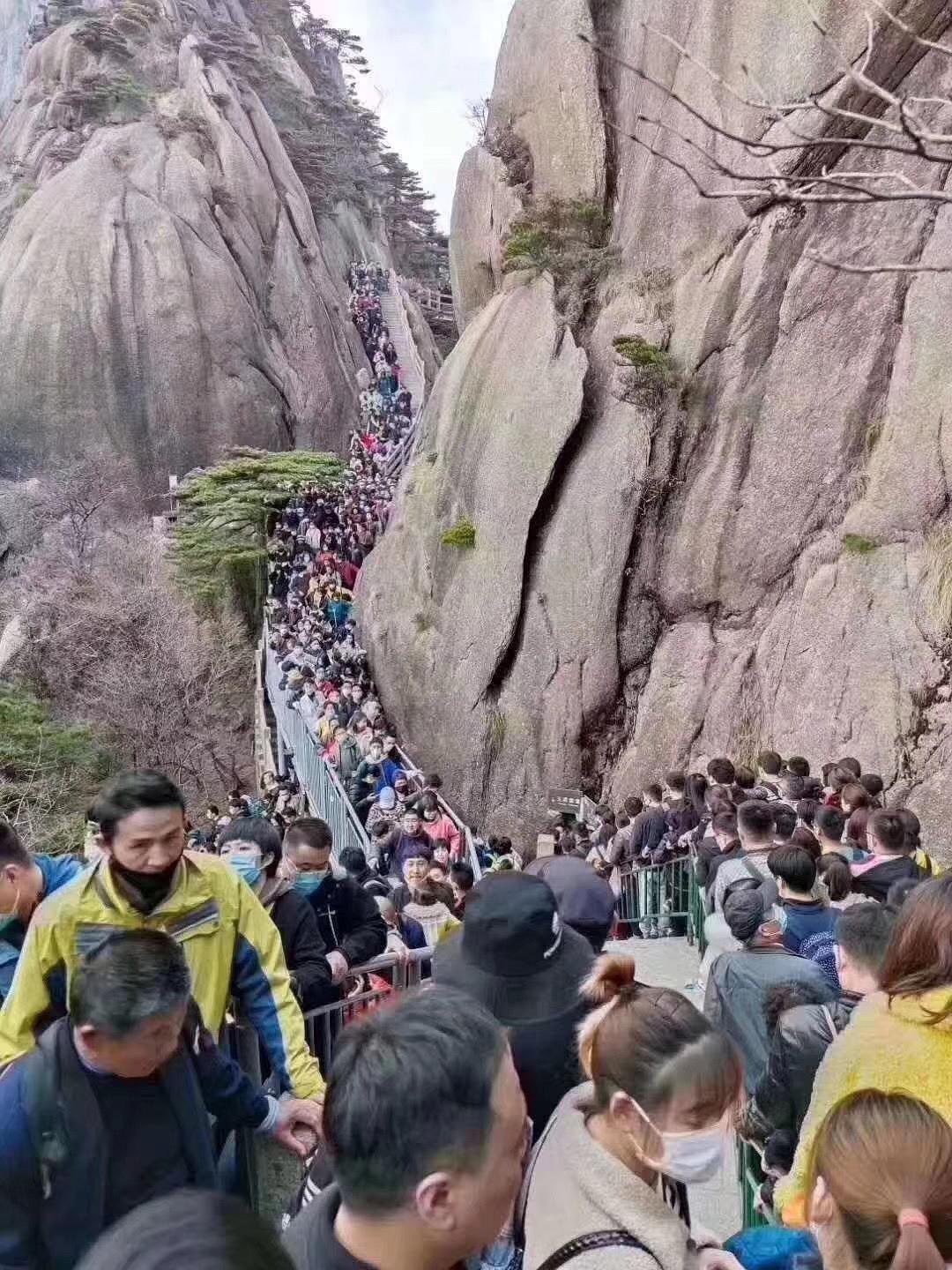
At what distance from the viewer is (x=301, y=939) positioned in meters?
3.78

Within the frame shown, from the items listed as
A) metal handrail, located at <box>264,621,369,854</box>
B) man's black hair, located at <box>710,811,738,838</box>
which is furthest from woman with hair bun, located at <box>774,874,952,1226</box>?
metal handrail, located at <box>264,621,369,854</box>

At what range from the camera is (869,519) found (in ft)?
37.6

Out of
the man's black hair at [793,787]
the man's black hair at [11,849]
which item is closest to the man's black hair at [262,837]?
the man's black hair at [11,849]

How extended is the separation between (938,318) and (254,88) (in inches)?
1586

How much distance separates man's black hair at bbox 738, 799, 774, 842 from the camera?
5207 millimetres

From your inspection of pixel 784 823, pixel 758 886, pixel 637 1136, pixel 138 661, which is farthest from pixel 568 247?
pixel 637 1136

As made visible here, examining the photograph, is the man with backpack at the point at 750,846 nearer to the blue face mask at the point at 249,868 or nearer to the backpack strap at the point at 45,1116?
the blue face mask at the point at 249,868

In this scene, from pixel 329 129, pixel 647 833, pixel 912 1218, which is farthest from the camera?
pixel 329 129

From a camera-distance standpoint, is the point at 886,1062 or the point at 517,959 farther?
the point at 517,959

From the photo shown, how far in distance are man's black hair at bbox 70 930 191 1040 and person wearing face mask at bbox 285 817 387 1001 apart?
5.67 ft

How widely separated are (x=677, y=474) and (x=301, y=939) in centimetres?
1170

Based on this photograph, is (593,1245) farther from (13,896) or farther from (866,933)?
(13,896)

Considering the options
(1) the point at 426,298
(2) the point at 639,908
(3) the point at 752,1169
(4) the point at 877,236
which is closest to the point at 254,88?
(1) the point at 426,298

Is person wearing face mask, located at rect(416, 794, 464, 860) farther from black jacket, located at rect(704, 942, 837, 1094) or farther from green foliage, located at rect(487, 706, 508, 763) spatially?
black jacket, located at rect(704, 942, 837, 1094)
